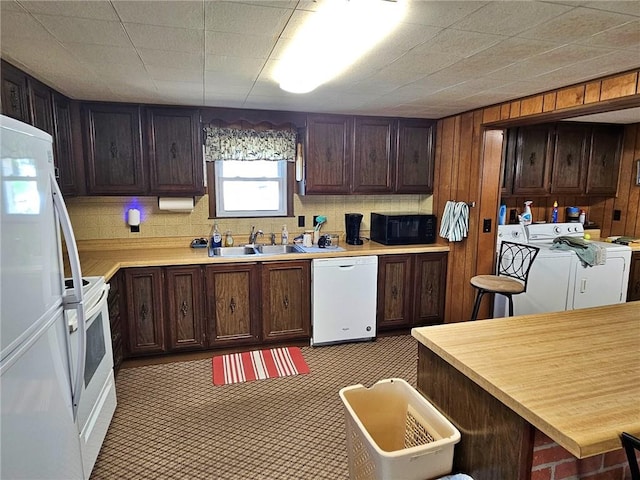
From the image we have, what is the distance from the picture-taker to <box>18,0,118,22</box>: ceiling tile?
1462 millimetres

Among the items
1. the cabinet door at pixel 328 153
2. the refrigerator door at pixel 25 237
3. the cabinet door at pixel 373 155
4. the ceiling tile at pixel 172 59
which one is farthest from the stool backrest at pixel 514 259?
the refrigerator door at pixel 25 237

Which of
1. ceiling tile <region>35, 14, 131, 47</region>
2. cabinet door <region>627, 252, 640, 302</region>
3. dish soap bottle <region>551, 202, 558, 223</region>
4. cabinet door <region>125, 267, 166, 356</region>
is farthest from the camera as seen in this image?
dish soap bottle <region>551, 202, 558, 223</region>

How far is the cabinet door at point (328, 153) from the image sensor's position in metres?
3.74

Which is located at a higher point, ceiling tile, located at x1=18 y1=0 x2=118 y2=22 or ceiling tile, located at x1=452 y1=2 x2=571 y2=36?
ceiling tile, located at x1=452 y1=2 x2=571 y2=36

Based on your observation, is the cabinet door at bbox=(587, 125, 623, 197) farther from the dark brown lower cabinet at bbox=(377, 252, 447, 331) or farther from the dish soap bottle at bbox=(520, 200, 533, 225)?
the dark brown lower cabinet at bbox=(377, 252, 447, 331)

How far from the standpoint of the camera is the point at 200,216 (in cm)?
383

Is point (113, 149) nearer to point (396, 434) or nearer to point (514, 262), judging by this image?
point (396, 434)

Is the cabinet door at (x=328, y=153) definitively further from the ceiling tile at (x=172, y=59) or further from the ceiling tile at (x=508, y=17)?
the ceiling tile at (x=508, y=17)

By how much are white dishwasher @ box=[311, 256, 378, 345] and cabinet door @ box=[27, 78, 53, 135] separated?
2.21m

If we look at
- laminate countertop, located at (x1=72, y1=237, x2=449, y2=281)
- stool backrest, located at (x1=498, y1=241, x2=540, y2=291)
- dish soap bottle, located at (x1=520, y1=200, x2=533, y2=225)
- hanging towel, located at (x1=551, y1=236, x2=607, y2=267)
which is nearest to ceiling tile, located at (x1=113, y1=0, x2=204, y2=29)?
laminate countertop, located at (x1=72, y1=237, x2=449, y2=281)

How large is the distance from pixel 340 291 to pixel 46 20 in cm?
274

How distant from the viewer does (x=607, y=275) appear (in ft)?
12.4

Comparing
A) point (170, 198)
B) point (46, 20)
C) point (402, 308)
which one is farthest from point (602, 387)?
point (170, 198)

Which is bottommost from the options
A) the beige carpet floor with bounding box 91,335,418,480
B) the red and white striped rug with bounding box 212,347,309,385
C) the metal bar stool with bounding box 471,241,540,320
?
the beige carpet floor with bounding box 91,335,418,480
